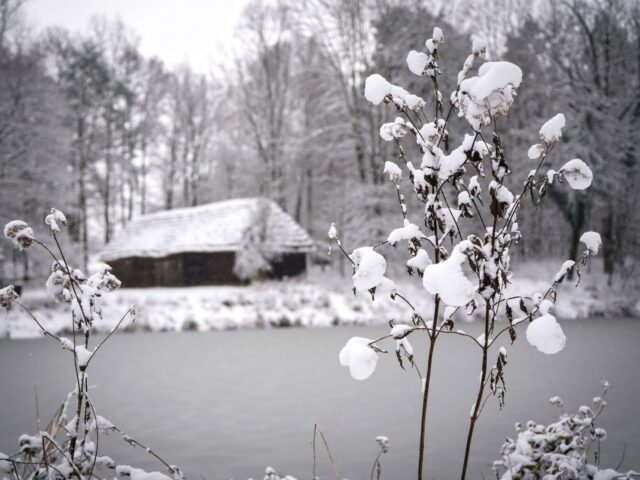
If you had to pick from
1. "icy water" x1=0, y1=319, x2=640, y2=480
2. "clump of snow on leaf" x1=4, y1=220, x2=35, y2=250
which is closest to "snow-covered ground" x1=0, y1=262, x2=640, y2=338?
"icy water" x1=0, y1=319, x2=640, y2=480

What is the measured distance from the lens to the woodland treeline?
15.5 metres

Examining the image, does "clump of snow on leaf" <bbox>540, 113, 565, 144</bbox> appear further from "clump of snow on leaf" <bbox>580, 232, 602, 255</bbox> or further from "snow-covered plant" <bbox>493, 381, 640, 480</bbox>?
"snow-covered plant" <bbox>493, 381, 640, 480</bbox>

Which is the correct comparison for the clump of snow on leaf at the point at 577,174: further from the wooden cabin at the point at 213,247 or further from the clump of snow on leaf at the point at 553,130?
the wooden cabin at the point at 213,247

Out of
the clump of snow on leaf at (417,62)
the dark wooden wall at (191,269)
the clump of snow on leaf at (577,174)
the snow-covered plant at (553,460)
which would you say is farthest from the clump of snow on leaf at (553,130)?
the dark wooden wall at (191,269)

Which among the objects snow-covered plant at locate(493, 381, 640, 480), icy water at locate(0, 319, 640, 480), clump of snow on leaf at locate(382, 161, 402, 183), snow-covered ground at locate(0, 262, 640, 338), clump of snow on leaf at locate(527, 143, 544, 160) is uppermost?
clump of snow on leaf at locate(527, 143, 544, 160)

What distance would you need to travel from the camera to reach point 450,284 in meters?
1.35

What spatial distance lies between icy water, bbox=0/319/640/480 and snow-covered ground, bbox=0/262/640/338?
1993mm

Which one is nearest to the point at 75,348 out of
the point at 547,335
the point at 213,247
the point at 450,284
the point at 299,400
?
the point at 450,284

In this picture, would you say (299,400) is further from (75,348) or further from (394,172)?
(394,172)

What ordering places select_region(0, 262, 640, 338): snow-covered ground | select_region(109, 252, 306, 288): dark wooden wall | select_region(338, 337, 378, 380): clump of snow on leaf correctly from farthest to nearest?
select_region(109, 252, 306, 288): dark wooden wall
select_region(0, 262, 640, 338): snow-covered ground
select_region(338, 337, 378, 380): clump of snow on leaf

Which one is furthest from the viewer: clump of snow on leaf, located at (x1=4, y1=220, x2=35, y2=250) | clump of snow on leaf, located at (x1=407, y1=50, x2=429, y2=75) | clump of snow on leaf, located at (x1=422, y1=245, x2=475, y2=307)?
clump of snow on leaf, located at (x1=4, y1=220, x2=35, y2=250)

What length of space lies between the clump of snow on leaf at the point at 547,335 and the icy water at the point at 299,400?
9.40 ft

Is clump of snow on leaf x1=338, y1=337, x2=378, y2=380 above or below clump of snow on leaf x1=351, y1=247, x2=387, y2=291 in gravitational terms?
below

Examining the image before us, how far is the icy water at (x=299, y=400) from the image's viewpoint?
427 centimetres
